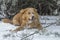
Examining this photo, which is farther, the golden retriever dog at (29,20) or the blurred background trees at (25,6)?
the blurred background trees at (25,6)

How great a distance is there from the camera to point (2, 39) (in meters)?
4.15

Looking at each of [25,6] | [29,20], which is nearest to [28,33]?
[29,20]

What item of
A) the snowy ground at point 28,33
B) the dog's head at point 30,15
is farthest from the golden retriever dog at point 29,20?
the snowy ground at point 28,33

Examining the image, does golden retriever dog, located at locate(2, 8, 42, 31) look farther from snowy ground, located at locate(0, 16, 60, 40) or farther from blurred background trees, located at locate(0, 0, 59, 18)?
blurred background trees, located at locate(0, 0, 59, 18)

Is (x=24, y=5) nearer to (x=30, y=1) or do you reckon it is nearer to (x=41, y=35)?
(x=30, y=1)

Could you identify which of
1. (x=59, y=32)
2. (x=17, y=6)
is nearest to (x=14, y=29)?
(x=59, y=32)

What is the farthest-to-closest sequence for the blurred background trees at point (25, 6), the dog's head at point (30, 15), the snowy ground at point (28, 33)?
1. the blurred background trees at point (25, 6)
2. the dog's head at point (30, 15)
3. the snowy ground at point (28, 33)

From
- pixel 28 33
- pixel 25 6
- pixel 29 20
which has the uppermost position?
→ pixel 25 6

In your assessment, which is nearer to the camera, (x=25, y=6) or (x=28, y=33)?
(x=28, y=33)

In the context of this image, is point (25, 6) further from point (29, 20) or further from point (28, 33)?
point (28, 33)

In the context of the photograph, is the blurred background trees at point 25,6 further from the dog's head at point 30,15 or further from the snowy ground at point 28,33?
the dog's head at point 30,15

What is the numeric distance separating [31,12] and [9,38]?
65 cm

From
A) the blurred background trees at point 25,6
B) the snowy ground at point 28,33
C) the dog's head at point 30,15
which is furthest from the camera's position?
the blurred background trees at point 25,6

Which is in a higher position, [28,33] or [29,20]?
[29,20]
